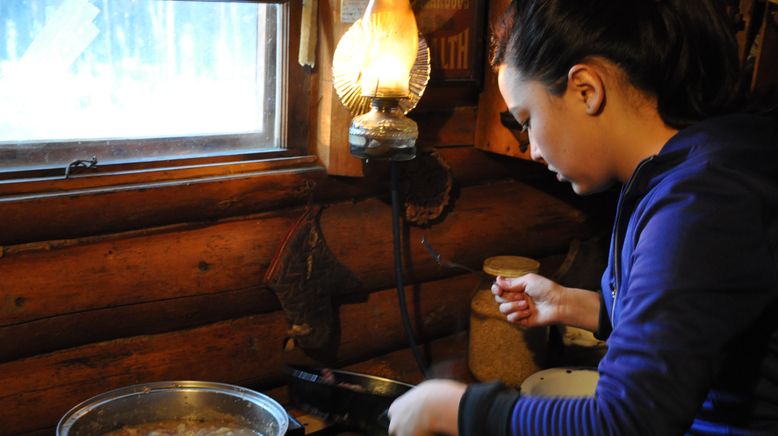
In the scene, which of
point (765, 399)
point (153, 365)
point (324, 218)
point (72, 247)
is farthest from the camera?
point (324, 218)

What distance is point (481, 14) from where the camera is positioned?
6.39ft

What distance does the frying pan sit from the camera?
1.57 m

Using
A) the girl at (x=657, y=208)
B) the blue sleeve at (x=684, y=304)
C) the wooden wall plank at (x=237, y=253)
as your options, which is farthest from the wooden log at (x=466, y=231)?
the blue sleeve at (x=684, y=304)

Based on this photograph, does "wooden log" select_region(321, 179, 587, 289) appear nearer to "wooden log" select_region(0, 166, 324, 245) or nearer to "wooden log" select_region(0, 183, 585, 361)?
"wooden log" select_region(0, 183, 585, 361)

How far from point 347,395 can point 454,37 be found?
881 millimetres

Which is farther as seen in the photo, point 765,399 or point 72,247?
point 72,247

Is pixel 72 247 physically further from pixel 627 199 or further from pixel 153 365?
pixel 627 199

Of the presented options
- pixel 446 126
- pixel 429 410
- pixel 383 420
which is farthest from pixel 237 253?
pixel 429 410

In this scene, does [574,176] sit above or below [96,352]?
above

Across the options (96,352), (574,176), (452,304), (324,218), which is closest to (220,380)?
(96,352)

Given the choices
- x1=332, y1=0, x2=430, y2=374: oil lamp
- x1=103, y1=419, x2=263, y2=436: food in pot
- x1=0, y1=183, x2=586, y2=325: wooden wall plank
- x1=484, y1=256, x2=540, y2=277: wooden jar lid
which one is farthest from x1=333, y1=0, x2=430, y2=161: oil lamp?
x1=103, y1=419, x2=263, y2=436: food in pot

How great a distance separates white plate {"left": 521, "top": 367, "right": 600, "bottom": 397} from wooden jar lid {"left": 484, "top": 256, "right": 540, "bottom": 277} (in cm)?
24

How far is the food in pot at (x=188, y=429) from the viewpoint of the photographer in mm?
1480

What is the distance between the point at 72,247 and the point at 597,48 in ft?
3.40
